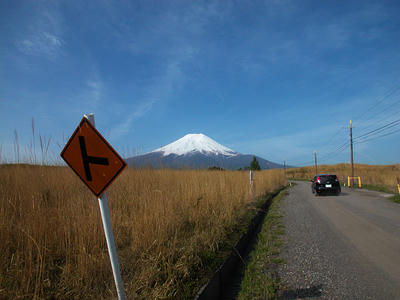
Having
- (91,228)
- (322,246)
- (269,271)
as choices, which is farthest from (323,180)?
(91,228)

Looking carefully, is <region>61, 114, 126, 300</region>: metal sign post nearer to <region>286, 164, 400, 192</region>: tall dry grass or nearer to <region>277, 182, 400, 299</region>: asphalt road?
<region>277, 182, 400, 299</region>: asphalt road

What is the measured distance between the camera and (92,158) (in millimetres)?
2111

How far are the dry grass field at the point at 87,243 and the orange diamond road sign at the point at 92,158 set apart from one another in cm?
113

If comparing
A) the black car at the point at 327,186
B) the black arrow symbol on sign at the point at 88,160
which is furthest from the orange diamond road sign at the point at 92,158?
the black car at the point at 327,186

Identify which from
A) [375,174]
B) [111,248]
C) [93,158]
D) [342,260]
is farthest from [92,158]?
[375,174]

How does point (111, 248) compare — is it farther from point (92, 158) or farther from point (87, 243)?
point (87, 243)

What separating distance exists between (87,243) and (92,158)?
5.50 ft

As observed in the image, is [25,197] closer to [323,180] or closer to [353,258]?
[353,258]

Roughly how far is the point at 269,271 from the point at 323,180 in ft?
47.0

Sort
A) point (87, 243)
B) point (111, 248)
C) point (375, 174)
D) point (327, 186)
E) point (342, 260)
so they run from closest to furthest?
point (111, 248)
point (87, 243)
point (342, 260)
point (327, 186)
point (375, 174)

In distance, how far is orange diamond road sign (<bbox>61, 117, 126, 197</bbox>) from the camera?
209 centimetres

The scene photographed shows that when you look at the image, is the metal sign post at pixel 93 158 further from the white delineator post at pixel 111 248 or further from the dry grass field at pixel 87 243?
the dry grass field at pixel 87 243

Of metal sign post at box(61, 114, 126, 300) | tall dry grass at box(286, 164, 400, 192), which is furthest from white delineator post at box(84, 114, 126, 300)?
tall dry grass at box(286, 164, 400, 192)

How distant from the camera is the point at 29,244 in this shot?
2.68 meters
